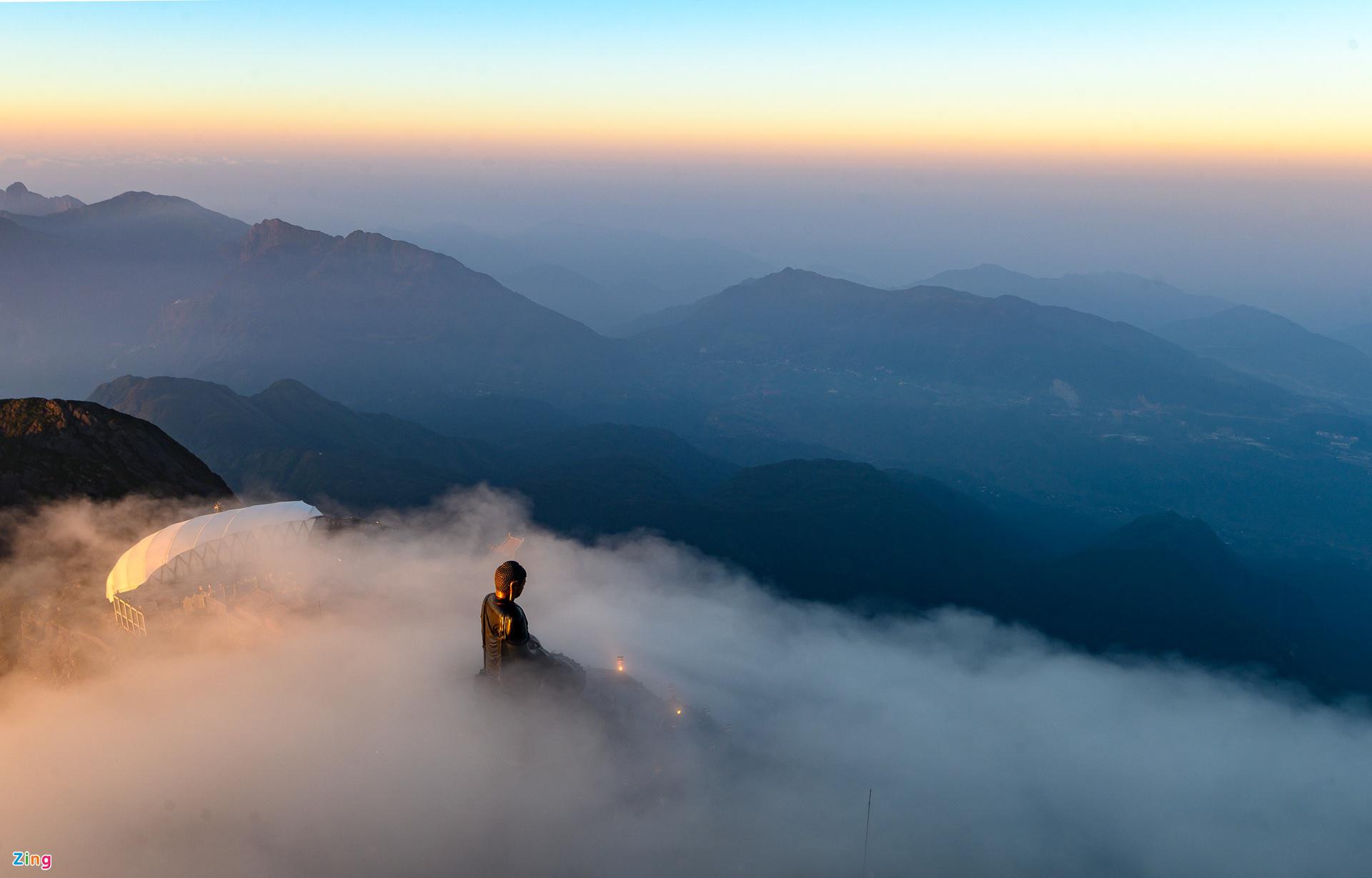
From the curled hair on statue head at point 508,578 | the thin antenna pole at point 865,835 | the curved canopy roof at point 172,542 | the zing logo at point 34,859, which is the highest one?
the curled hair on statue head at point 508,578

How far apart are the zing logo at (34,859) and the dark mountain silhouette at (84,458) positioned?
39272 millimetres

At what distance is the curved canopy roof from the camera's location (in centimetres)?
5734

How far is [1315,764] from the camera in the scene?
117812 mm

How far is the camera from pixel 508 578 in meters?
42.0

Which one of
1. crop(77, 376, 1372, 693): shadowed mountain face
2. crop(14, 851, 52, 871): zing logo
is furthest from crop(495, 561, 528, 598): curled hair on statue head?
crop(77, 376, 1372, 693): shadowed mountain face

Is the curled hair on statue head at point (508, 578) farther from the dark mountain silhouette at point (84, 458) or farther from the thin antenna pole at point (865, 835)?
the dark mountain silhouette at point (84, 458)

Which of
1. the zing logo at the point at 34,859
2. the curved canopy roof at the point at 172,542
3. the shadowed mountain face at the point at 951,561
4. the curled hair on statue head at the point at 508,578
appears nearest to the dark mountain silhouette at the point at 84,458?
the curved canopy roof at the point at 172,542

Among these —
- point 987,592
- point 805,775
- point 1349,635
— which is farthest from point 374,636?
point 1349,635

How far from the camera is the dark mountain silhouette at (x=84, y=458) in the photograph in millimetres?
75000

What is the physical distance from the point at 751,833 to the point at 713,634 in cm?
5234

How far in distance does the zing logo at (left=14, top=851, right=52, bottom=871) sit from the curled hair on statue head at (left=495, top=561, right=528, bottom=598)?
2591 cm

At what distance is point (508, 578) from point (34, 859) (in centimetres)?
2749

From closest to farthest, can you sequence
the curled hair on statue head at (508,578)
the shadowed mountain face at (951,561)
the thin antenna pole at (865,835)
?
the curled hair on statue head at (508,578) < the thin antenna pole at (865,835) < the shadowed mountain face at (951,561)

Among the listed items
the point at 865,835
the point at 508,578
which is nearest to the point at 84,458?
the point at 508,578
